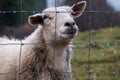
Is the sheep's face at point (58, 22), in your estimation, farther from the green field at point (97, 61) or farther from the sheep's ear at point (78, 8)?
the green field at point (97, 61)

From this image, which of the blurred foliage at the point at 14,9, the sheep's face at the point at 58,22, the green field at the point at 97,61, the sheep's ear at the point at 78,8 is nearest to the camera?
the sheep's face at the point at 58,22

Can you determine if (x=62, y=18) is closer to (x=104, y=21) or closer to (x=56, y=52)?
(x=56, y=52)

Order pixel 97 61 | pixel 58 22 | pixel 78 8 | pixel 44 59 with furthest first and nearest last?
1. pixel 97 61
2. pixel 78 8
3. pixel 44 59
4. pixel 58 22

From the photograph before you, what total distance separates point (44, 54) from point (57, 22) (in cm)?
50

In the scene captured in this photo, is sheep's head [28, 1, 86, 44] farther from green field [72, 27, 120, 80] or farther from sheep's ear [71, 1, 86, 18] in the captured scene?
green field [72, 27, 120, 80]

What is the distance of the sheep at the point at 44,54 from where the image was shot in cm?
799

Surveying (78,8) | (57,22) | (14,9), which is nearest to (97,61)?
(78,8)

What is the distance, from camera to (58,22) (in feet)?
26.0

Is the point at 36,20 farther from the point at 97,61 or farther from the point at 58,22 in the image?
the point at 97,61

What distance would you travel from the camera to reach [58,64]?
8180mm

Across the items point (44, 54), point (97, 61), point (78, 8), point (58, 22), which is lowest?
point (97, 61)

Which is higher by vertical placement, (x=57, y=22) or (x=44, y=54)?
(x=57, y=22)

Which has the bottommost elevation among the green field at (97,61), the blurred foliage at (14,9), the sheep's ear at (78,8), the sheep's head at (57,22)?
the green field at (97,61)

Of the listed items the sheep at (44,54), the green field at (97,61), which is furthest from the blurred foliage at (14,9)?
the sheep at (44,54)
